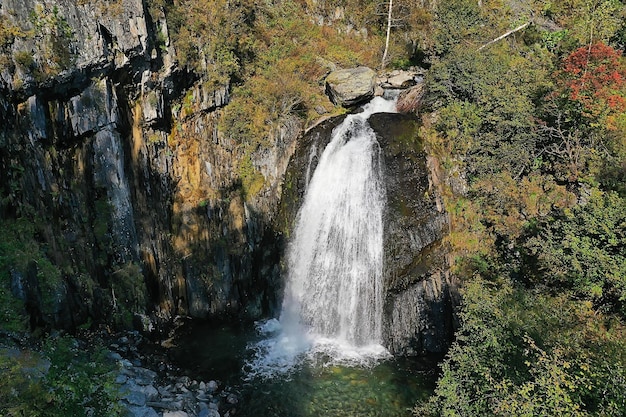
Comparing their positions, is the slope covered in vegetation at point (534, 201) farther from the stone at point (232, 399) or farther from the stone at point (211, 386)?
the stone at point (211, 386)

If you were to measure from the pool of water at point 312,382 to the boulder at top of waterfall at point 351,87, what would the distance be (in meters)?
11.9

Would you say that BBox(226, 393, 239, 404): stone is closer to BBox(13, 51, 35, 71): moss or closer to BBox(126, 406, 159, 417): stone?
BBox(126, 406, 159, 417): stone

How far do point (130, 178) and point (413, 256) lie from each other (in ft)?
36.0

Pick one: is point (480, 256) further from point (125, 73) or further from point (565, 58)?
point (125, 73)

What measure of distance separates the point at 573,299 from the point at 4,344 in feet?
46.3

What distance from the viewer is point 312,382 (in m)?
13.4

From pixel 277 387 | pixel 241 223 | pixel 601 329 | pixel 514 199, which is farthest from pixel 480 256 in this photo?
pixel 241 223

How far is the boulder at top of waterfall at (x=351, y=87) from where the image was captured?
776 inches

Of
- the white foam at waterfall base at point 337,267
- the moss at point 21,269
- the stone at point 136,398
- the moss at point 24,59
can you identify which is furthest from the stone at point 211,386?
the moss at point 24,59

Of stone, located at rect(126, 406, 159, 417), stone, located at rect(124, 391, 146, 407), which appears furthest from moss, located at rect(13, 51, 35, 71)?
stone, located at rect(126, 406, 159, 417)

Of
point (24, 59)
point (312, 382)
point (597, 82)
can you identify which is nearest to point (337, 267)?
point (312, 382)

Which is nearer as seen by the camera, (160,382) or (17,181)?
(17,181)

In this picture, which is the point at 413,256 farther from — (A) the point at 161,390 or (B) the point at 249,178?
(A) the point at 161,390

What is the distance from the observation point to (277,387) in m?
13.2
